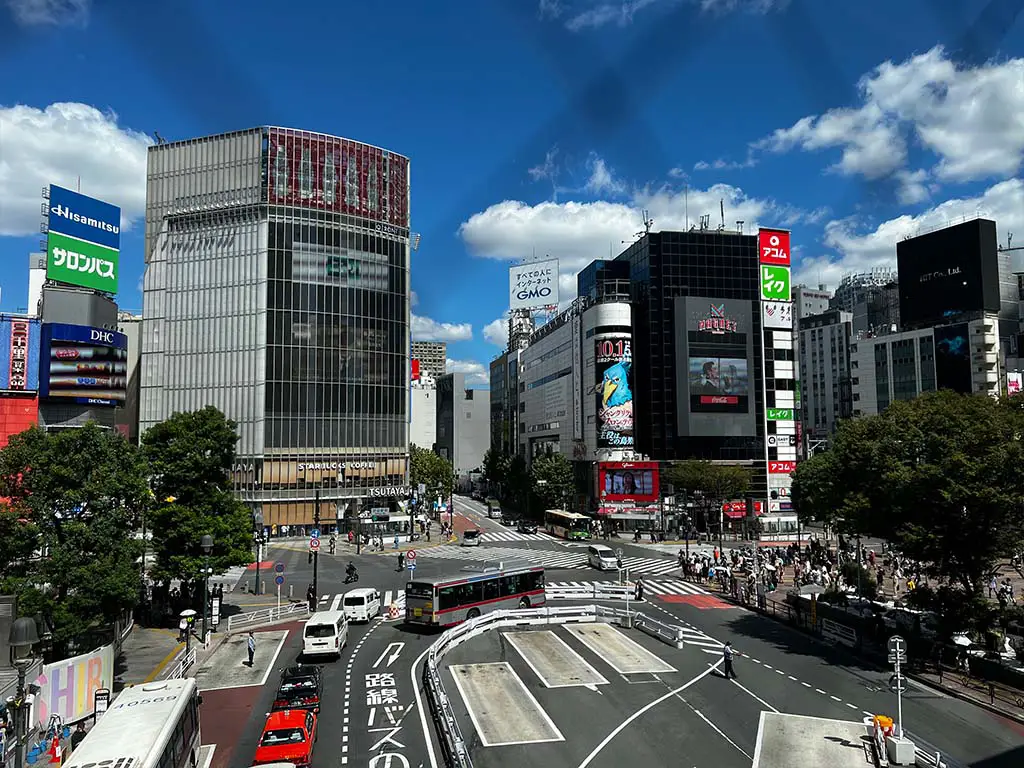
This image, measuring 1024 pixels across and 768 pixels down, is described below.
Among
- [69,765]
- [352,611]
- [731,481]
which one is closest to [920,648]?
[352,611]

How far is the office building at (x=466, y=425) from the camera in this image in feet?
634

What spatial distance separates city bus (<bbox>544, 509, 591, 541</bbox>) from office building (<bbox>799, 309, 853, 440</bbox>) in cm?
9543

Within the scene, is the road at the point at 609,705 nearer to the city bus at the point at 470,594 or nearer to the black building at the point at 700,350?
the city bus at the point at 470,594

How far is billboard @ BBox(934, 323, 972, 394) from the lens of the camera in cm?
10662

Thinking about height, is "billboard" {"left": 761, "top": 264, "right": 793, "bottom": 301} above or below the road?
above

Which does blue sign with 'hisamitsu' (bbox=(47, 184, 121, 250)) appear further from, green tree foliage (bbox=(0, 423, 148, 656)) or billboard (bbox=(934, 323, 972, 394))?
billboard (bbox=(934, 323, 972, 394))

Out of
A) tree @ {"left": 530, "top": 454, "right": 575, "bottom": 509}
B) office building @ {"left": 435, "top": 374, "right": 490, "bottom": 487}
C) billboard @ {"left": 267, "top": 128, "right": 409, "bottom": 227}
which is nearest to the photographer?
billboard @ {"left": 267, "top": 128, "right": 409, "bottom": 227}

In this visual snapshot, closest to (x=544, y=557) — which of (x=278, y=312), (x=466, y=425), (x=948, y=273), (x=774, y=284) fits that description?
(x=278, y=312)

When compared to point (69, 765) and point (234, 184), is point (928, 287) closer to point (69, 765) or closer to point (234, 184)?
point (234, 184)

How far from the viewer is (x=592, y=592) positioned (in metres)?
43.0

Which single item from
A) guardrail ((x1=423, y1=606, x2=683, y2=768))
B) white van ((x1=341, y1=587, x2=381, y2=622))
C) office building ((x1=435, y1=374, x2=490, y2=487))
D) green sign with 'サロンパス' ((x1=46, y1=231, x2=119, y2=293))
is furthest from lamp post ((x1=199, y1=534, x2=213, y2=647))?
office building ((x1=435, y1=374, x2=490, y2=487))

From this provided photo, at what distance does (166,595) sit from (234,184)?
58961 mm

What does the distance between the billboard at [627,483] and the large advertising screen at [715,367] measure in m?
7.28

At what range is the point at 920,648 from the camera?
28.4 meters
